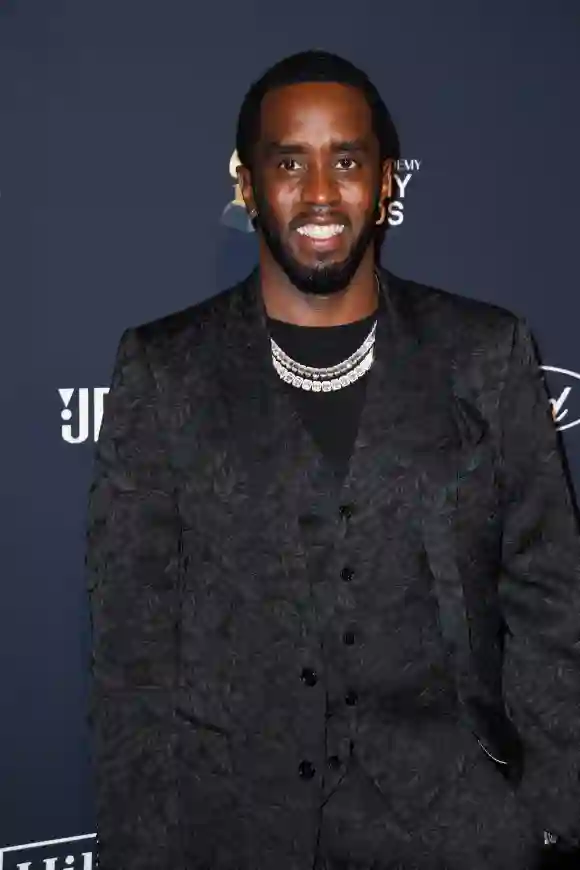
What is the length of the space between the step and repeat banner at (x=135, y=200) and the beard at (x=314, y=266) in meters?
0.46

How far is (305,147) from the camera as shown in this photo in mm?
1448

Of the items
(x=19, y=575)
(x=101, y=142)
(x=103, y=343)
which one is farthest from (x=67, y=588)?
(x=101, y=142)

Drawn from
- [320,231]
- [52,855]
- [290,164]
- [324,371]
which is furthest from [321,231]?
[52,855]

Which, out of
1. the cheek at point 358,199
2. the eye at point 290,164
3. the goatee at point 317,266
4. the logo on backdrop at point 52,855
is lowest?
the logo on backdrop at point 52,855

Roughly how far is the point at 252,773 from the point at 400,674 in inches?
11.6

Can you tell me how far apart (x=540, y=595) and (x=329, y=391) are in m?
0.49

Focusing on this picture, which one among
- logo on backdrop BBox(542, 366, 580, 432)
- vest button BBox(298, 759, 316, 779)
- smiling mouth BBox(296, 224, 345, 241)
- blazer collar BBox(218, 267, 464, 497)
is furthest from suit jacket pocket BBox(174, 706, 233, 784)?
logo on backdrop BBox(542, 366, 580, 432)

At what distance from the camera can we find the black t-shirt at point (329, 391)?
1.50 m

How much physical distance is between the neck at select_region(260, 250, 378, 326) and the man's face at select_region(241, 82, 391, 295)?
3cm

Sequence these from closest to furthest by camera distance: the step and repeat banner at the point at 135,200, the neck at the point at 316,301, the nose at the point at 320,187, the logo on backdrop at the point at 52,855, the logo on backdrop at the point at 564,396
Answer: the nose at the point at 320,187
the neck at the point at 316,301
the step and repeat banner at the point at 135,200
the logo on backdrop at the point at 52,855
the logo on backdrop at the point at 564,396

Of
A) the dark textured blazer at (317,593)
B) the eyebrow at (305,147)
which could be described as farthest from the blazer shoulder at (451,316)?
the eyebrow at (305,147)

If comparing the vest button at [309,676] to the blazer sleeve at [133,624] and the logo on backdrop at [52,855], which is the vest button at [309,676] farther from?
the logo on backdrop at [52,855]

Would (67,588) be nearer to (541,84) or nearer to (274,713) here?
(274,713)

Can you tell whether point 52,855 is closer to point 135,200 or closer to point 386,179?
point 135,200
